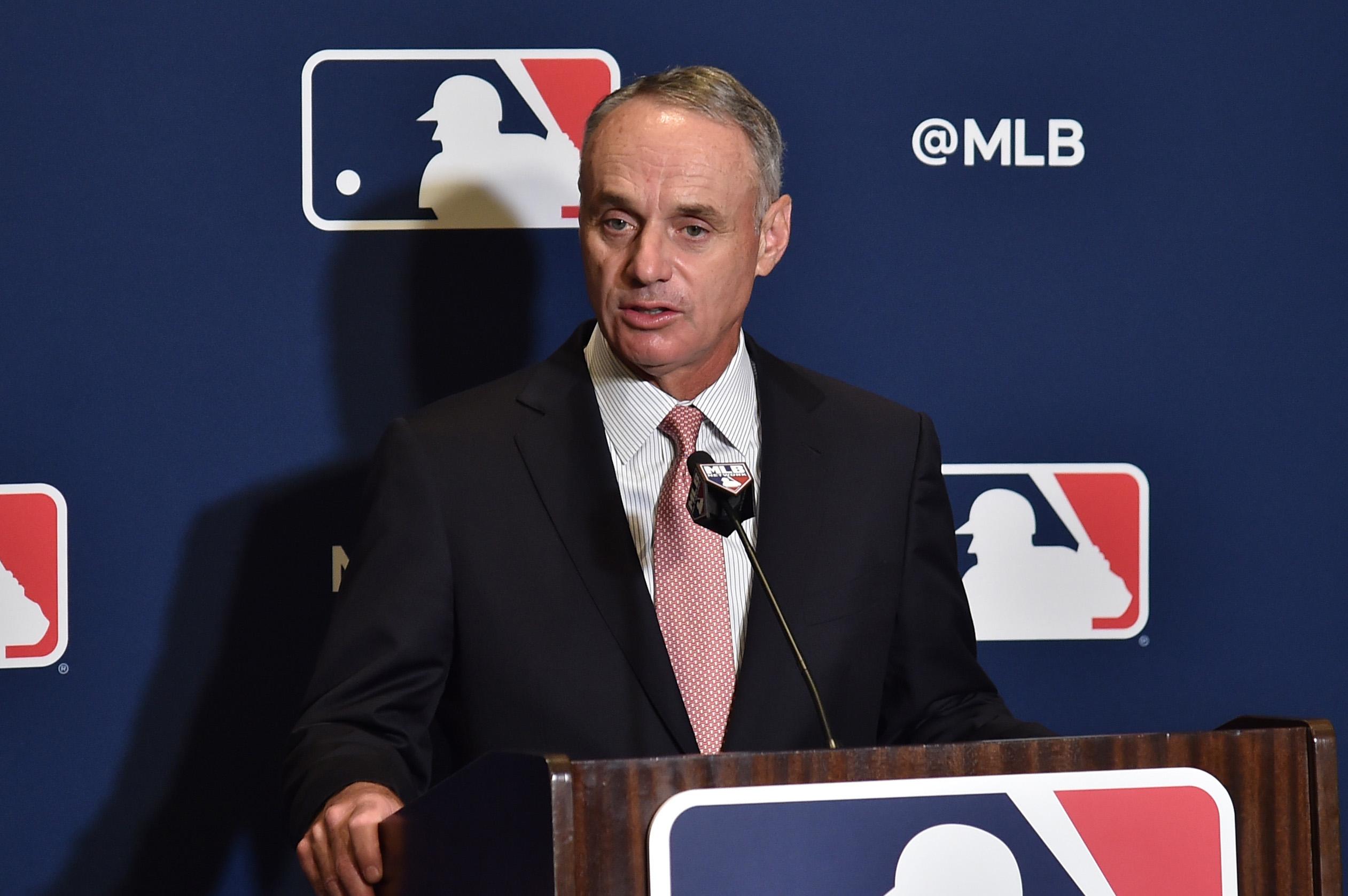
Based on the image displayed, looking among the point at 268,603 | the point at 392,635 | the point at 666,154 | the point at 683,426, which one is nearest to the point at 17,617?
the point at 268,603

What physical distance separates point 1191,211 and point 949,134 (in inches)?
14.8

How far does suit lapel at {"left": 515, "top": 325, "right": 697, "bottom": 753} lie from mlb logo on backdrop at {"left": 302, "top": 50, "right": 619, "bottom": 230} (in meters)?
0.34

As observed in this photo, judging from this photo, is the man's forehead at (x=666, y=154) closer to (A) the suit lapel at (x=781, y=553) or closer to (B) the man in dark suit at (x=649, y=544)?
(B) the man in dark suit at (x=649, y=544)

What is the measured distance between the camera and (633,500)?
160cm

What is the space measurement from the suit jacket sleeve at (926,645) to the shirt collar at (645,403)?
0.23 meters

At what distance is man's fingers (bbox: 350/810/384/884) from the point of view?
3.67ft

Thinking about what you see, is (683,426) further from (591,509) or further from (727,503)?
(727,503)

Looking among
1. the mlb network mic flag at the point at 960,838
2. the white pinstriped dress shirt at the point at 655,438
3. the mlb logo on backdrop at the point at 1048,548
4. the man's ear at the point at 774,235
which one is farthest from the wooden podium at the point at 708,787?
the mlb logo on backdrop at the point at 1048,548

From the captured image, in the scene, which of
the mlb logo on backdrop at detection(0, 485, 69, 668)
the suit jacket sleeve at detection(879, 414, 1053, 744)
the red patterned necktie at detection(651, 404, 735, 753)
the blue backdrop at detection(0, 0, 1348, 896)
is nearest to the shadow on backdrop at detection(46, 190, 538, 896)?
the blue backdrop at detection(0, 0, 1348, 896)

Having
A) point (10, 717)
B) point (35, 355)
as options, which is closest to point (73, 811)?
point (10, 717)

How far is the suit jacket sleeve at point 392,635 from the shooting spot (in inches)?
58.1

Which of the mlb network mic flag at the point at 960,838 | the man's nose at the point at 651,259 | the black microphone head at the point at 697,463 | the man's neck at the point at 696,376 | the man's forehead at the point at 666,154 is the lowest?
the mlb network mic flag at the point at 960,838

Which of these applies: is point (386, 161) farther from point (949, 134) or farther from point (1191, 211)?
point (1191, 211)

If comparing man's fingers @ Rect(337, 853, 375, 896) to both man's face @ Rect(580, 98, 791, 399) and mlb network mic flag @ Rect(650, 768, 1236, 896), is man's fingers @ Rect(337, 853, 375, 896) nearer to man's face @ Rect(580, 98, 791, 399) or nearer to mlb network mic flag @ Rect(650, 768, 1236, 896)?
mlb network mic flag @ Rect(650, 768, 1236, 896)
